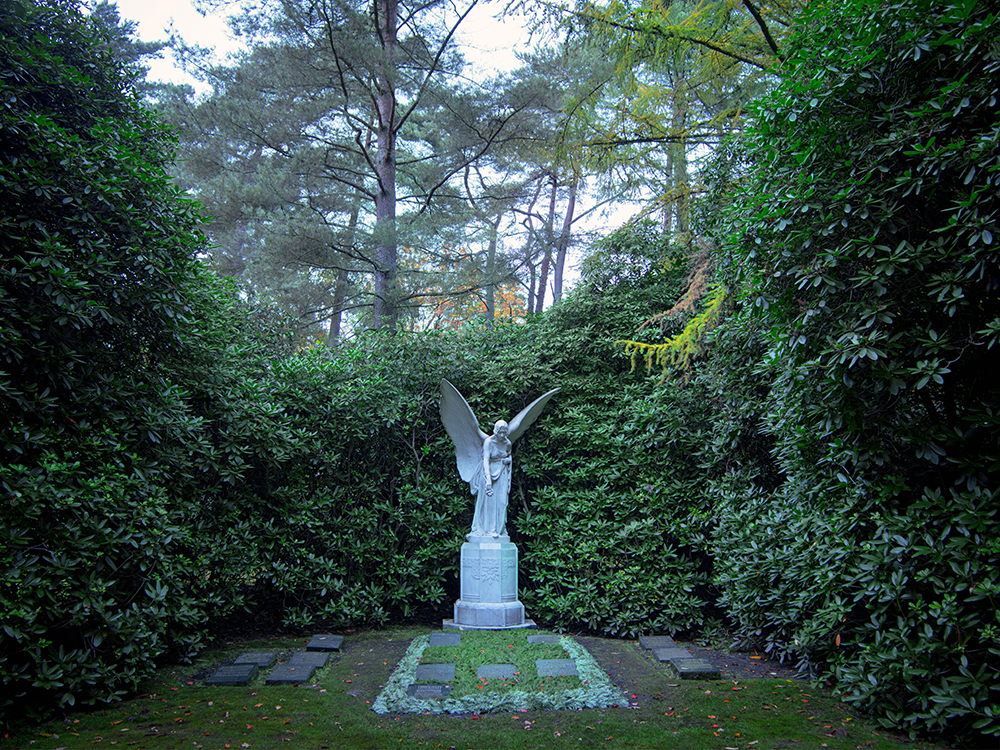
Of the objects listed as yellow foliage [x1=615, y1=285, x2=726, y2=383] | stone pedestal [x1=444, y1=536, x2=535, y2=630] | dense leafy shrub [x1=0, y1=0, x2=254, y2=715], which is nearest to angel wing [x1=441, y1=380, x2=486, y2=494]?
stone pedestal [x1=444, y1=536, x2=535, y2=630]

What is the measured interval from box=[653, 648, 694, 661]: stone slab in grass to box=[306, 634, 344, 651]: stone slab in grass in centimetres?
292

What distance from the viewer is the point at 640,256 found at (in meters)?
8.35

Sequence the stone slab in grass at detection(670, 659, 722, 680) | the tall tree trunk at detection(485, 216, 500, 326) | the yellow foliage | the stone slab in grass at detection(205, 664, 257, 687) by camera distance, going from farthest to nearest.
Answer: the tall tree trunk at detection(485, 216, 500, 326)
the yellow foliage
the stone slab in grass at detection(670, 659, 722, 680)
the stone slab in grass at detection(205, 664, 257, 687)

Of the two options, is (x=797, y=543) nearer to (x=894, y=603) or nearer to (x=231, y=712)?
(x=894, y=603)

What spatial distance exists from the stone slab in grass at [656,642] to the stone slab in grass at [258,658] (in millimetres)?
3360

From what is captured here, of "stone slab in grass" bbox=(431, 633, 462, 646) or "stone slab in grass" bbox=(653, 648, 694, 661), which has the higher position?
"stone slab in grass" bbox=(653, 648, 694, 661)

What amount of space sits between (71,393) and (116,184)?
1.54 meters

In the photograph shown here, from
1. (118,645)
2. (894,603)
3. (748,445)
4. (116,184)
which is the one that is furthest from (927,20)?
(118,645)

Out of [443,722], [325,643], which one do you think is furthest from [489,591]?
[443,722]

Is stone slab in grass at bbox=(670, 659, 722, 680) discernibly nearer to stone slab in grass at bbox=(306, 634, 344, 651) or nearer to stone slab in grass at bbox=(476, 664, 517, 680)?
stone slab in grass at bbox=(476, 664, 517, 680)

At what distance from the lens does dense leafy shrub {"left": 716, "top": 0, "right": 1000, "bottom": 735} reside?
10.5ft

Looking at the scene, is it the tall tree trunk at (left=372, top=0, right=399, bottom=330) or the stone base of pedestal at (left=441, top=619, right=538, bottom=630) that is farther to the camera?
the tall tree trunk at (left=372, top=0, right=399, bottom=330)

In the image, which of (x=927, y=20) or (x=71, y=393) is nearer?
(x=927, y=20)

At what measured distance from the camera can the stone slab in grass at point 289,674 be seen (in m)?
4.85
